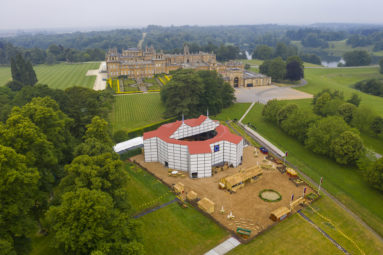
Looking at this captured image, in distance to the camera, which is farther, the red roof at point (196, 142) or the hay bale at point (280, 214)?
the red roof at point (196, 142)

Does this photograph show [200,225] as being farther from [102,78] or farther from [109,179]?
[102,78]

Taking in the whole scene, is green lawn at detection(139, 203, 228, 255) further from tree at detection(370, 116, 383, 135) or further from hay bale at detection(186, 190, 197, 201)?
tree at detection(370, 116, 383, 135)

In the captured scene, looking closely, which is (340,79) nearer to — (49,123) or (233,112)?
(233,112)

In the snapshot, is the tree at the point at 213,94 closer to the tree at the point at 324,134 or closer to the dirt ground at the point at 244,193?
the dirt ground at the point at 244,193

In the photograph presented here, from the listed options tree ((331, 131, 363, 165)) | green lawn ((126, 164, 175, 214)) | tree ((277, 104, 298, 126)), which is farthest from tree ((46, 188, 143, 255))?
tree ((277, 104, 298, 126))

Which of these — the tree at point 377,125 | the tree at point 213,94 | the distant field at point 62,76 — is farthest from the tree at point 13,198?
the distant field at point 62,76
